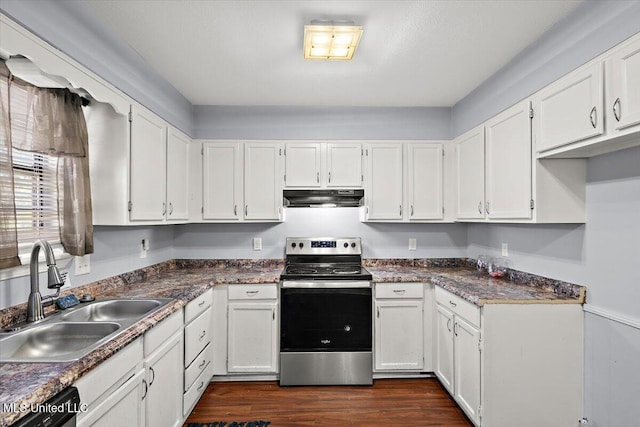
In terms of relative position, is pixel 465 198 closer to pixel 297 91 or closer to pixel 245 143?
pixel 297 91

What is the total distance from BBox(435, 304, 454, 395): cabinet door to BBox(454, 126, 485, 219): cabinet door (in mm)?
905

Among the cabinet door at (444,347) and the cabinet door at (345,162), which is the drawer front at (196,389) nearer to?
the cabinet door at (444,347)

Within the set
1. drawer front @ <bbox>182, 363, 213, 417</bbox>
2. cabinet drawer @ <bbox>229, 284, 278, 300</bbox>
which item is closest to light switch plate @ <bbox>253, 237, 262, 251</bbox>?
cabinet drawer @ <bbox>229, 284, 278, 300</bbox>

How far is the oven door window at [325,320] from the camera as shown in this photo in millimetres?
2758

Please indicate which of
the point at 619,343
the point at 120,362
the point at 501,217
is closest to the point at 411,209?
the point at 501,217

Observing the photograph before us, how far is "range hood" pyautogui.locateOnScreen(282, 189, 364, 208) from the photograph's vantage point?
10.3ft

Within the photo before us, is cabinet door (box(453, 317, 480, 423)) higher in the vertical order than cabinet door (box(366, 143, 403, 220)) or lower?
lower

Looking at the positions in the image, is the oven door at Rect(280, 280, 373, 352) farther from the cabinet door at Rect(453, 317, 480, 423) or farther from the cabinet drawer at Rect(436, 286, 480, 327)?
the cabinet door at Rect(453, 317, 480, 423)

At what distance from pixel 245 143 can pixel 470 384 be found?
112 inches

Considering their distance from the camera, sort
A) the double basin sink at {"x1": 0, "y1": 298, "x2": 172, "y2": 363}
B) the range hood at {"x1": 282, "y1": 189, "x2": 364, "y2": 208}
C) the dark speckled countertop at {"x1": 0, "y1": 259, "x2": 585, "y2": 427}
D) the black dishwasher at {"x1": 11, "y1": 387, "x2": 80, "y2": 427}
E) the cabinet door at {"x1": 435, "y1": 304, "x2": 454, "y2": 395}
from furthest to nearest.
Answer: the range hood at {"x1": 282, "y1": 189, "x2": 364, "y2": 208} → the cabinet door at {"x1": 435, "y1": 304, "x2": 454, "y2": 395} → the double basin sink at {"x1": 0, "y1": 298, "x2": 172, "y2": 363} → the dark speckled countertop at {"x1": 0, "y1": 259, "x2": 585, "y2": 427} → the black dishwasher at {"x1": 11, "y1": 387, "x2": 80, "y2": 427}

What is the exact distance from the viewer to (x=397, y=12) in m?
1.82

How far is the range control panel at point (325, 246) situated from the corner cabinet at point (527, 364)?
4.73ft

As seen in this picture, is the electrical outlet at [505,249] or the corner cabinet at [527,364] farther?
the electrical outlet at [505,249]

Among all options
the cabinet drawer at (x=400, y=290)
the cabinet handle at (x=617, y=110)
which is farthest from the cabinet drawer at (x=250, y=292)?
the cabinet handle at (x=617, y=110)
